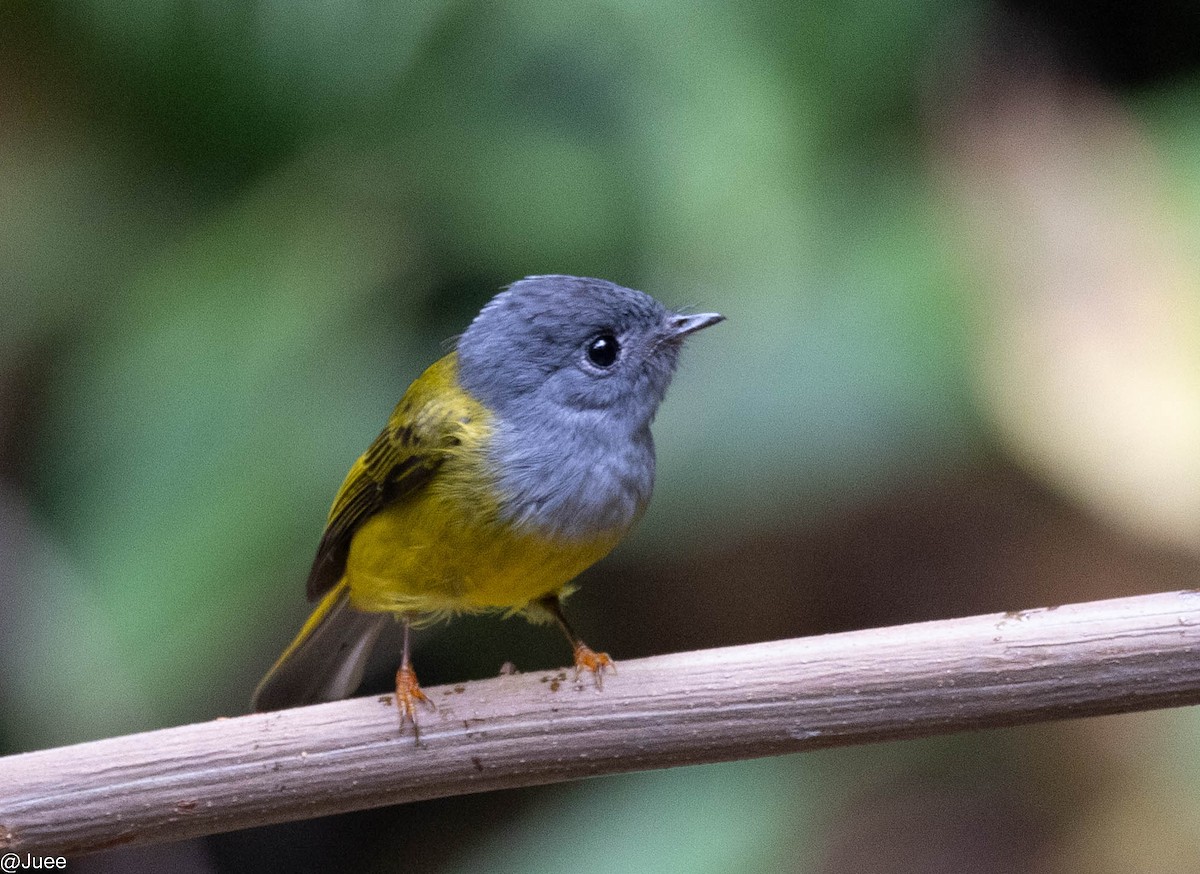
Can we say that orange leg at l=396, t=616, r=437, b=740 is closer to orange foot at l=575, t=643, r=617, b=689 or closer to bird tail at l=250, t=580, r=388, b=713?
orange foot at l=575, t=643, r=617, b=689

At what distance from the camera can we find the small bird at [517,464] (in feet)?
7.44

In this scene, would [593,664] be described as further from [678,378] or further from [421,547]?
[678,378]

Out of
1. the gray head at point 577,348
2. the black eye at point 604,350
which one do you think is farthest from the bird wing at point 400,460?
the black eye at point 604,350

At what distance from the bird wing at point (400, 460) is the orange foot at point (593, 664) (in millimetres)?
445

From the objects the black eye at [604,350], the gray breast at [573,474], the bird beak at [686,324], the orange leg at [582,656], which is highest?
the bird beak at [686,324]

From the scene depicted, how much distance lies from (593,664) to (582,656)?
0.10 metres

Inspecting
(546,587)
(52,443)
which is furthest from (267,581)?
(546,587)

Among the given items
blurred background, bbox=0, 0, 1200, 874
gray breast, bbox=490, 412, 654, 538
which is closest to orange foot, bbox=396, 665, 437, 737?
gray breast, bbox=490, 412, 654, 538

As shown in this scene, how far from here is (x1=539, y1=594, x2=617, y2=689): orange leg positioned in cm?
209

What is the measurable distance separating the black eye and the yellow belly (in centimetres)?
36

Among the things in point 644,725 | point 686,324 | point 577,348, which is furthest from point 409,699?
point 686,324

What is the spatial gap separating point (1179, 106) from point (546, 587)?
9.18ft

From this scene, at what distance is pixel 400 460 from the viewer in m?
2.52

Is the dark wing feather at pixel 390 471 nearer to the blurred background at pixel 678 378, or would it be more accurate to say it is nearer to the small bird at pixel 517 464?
the small bird at pixel 517 464
